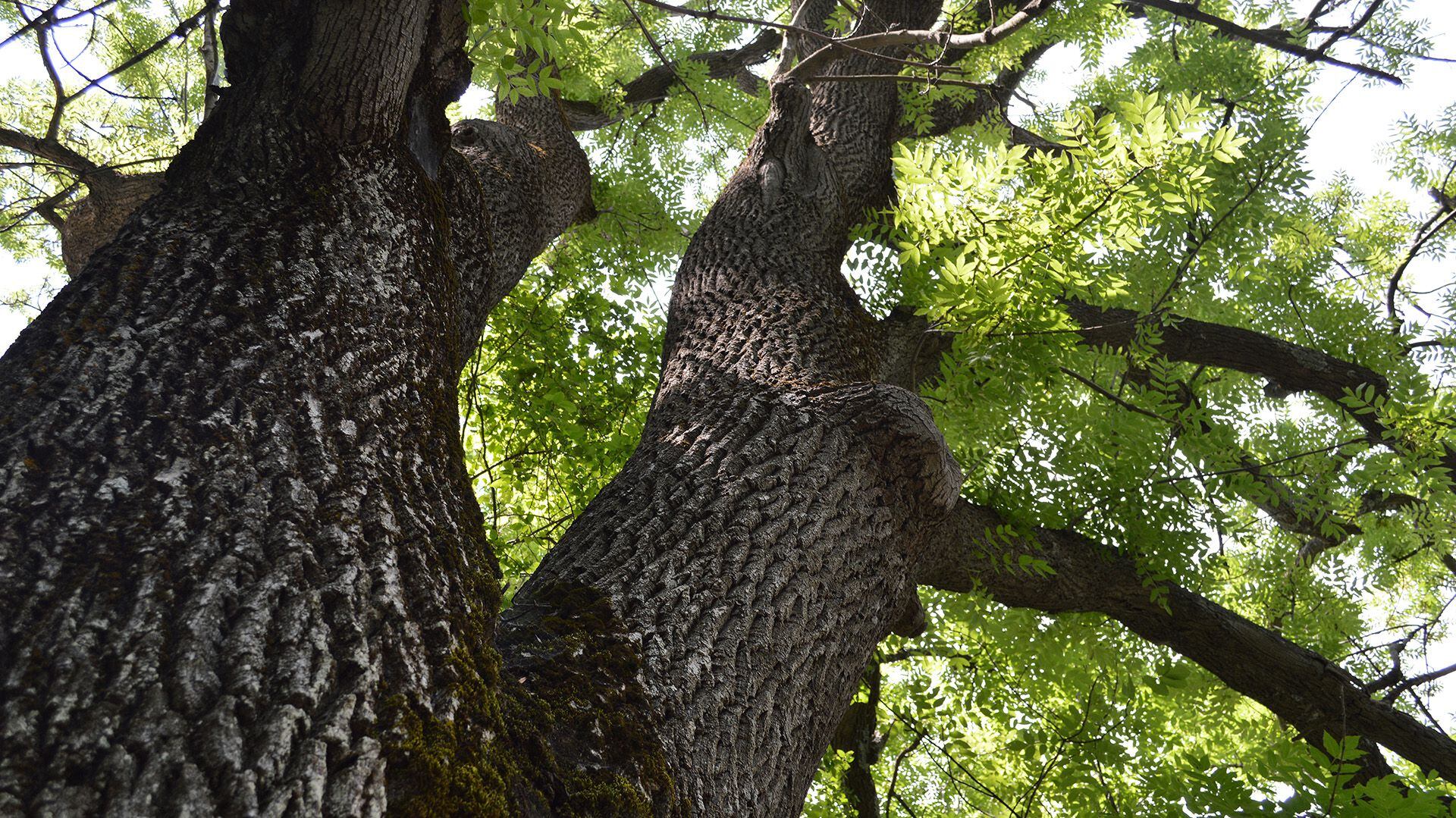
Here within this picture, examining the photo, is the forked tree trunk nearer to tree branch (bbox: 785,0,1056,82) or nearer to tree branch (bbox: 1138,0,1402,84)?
tree branch (bbox: 785,0,1056,82)

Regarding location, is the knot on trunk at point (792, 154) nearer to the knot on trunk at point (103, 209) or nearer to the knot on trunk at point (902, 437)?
the knot on trunk at point (902, 437)

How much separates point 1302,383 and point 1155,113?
305 cm

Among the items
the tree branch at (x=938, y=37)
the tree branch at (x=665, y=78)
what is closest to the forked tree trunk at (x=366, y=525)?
the tree branch at (x=938, y=37)

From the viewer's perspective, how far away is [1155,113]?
106 inches

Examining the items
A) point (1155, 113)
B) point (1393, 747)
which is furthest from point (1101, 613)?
point (1155, 113)

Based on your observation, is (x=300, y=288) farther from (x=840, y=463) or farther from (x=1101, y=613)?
(x=1101, y=613)

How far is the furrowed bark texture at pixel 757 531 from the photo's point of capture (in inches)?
68.7

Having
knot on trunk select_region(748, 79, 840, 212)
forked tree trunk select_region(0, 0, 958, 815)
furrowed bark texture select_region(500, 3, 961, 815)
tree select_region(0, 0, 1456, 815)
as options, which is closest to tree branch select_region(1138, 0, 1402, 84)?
tree select_region(0, 0, 1456, 815)

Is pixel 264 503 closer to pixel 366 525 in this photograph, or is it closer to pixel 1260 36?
pixel 366 525

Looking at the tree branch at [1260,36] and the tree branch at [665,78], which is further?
the tree branch at [665,78]

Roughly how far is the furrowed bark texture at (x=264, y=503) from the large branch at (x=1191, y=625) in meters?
2.40

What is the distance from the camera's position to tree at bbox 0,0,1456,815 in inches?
45.0

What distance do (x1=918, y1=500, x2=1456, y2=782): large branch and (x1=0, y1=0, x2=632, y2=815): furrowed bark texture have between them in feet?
7.88

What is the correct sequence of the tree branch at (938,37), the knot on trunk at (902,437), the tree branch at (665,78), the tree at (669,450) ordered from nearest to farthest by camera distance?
the tree at (669,450) → the knot on trunk at (902,437) → the tree branch at (938,37) → the tree branch at (665,78)
